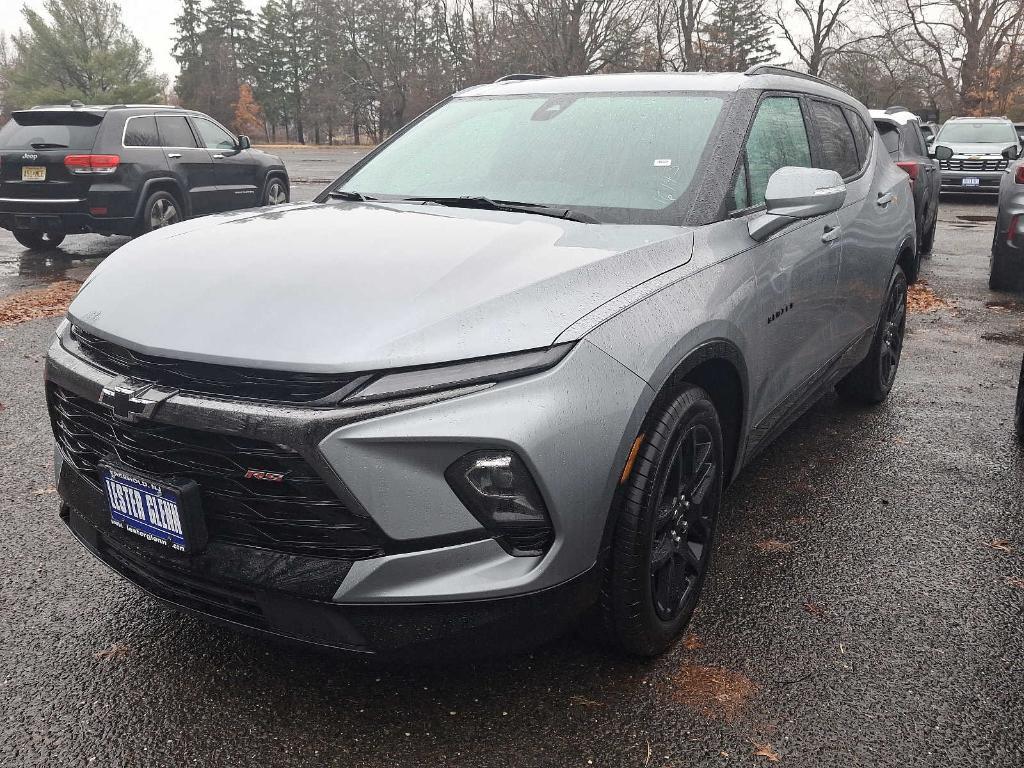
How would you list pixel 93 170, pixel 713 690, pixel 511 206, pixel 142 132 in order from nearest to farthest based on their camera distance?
pixel 713 690 < pixel 511 206 < pixel 93 170 < pixel 142 132

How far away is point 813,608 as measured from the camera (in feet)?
9.79

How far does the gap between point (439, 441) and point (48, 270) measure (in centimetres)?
953

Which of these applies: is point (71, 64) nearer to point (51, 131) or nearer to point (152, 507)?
point (51, 131)

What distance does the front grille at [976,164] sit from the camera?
17.3 m

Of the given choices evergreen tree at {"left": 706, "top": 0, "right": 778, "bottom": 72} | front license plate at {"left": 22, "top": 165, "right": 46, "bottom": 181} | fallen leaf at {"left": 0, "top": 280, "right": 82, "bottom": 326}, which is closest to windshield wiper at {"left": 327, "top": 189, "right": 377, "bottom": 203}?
fallen leaf at {"left": 0, "top": 280, "right": 82, "bottom": 326}

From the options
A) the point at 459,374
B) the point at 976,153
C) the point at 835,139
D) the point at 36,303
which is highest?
the point at 976,153

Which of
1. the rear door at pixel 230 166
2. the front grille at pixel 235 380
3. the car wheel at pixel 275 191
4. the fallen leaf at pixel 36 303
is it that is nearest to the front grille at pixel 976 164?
the car wheel at pixel 275 191

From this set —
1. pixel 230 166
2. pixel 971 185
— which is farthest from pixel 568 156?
pixel 971 185

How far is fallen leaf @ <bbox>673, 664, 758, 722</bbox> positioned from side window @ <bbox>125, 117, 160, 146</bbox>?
9948 mm

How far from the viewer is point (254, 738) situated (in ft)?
7.54

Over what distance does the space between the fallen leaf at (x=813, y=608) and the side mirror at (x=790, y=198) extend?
1.28 metres

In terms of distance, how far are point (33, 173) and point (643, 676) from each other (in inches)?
394

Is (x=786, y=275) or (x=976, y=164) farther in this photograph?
(x=976, y=164)

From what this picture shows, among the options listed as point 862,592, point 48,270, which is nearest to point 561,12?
point 48,270
